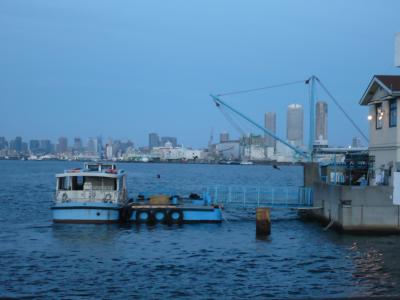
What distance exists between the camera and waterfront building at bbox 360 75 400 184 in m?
34.3

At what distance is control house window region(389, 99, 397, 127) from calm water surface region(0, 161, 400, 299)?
6771mm

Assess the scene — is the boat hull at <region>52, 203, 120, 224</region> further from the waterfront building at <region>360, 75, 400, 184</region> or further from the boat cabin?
the waterfront building at <region>360, 75, 400, 184</region>

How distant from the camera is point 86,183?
3975 cm

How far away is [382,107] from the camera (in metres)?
36.9

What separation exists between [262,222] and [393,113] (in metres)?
9.95

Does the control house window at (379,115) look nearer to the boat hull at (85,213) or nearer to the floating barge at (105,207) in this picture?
the floating barge at (105,207)

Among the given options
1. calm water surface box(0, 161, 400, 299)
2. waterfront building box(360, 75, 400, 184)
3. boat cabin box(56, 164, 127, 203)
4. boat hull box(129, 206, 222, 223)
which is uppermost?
waterfront building box(360, 75, 400, 184)

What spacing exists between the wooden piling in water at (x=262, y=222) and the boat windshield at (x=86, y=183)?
1041cm

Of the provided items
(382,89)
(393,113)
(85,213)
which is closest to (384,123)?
(393,113)

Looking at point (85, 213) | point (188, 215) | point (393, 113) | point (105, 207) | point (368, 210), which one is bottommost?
point (188, 215)

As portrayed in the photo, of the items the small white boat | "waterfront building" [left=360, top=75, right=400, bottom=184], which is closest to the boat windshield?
the small white boat

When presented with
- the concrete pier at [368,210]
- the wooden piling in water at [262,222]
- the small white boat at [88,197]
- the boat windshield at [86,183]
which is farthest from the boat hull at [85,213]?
the concrete pier at [368,210]

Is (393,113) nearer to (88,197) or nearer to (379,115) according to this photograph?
(379,115)

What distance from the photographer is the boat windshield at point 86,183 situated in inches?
1559
